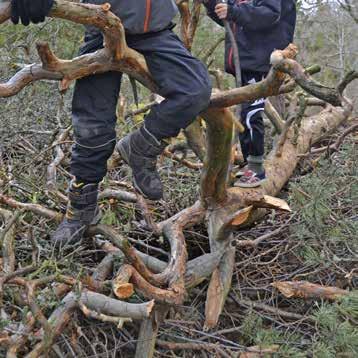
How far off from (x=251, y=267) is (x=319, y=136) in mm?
1502

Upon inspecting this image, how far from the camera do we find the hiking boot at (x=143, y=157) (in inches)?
109

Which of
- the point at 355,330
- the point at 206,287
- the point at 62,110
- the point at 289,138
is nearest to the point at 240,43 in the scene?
the point at 289,138

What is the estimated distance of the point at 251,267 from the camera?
133 inches

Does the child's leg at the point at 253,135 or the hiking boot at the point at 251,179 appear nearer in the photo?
the hiking boot at the point at 251,179

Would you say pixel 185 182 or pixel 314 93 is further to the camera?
pixel 185 182

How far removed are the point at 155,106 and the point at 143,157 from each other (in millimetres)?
222

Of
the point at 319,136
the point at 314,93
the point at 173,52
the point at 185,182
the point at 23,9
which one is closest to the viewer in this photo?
the point at 23,9

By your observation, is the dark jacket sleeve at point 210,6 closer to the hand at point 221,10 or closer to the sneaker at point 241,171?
the hand at point 221,10

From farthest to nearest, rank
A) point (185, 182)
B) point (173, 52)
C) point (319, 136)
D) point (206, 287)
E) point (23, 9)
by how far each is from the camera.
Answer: point (319, 136) → point (185, 182) → point (206, 287) → point (173, 52) → point (23, 9)

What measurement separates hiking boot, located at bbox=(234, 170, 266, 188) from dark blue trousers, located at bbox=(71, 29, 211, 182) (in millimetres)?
859

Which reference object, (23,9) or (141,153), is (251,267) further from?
(23,9)

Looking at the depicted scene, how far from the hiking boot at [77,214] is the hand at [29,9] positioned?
0.95m

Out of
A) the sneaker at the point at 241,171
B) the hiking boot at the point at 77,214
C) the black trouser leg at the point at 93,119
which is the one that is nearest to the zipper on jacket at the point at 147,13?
the black trouser leg at the point at 93,119

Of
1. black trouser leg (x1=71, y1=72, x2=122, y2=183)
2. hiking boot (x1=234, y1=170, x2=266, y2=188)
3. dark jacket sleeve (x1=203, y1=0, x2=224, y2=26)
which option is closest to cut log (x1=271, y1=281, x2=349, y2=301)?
hiking boot (x1=234, y1=170, x2=266, y2=188)
